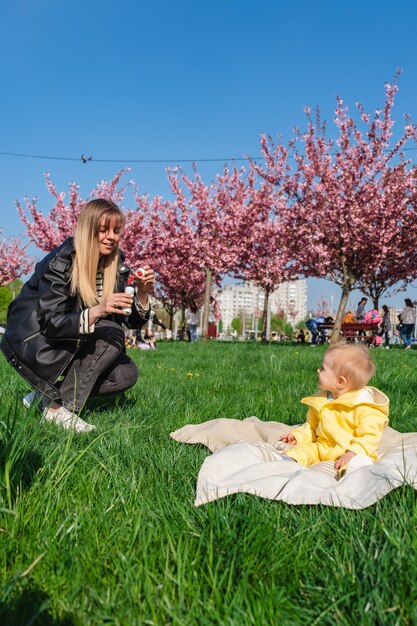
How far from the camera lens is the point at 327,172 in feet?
65.9

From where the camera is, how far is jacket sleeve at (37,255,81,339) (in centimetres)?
343

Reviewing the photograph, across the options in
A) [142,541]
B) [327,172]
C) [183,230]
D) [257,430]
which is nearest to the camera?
[142,541]

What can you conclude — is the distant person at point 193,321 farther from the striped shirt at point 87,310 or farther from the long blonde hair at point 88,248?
the long blonde hair at point 88,248

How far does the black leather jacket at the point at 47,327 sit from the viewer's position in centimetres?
348

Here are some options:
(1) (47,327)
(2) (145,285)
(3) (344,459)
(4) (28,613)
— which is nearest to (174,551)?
(4) (28,613)

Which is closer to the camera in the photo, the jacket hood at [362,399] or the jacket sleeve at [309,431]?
the jacket hood at [362,399]

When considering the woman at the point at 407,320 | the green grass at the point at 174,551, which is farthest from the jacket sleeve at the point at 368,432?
the woman at the point at 407,320

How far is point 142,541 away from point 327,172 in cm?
A: 1972

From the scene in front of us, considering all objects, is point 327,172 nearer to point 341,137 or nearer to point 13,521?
point 341,137

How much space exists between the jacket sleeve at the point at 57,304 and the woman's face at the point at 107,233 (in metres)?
0.25

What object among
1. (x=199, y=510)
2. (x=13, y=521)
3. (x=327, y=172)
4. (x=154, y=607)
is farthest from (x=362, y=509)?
(x=327, y=172)

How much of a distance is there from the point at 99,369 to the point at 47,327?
0.44 meters

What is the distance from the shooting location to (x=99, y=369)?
3.69 m

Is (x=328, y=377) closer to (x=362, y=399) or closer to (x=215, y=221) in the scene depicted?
(x=362, y=399)
